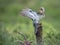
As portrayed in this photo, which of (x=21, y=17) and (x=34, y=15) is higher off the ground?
(x=21, y=17)

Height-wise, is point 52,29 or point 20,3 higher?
point 20,3

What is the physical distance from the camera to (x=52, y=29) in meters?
4.87

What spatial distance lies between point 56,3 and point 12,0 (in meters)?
1.34

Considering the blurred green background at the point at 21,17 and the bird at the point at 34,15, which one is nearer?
the bird at the point at 34,15

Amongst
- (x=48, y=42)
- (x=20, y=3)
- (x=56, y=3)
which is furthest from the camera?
(x=20, y=3)

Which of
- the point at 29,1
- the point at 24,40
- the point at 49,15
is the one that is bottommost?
the point at 24,40

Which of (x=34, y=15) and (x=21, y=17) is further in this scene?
(x=21, y=17)

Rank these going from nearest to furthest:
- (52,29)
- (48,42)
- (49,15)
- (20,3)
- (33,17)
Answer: (33,17)
(48,42)
(52,29)
(49,15)
(20,3)

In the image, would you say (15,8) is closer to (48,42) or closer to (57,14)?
(57,14)

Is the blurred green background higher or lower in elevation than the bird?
higher

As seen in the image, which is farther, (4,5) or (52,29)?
(4,5)

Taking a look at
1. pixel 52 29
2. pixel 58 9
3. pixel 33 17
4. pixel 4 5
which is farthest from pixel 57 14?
pixel 33 17

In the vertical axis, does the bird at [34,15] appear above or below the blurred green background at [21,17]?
below

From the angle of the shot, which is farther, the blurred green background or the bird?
the blurred green background
